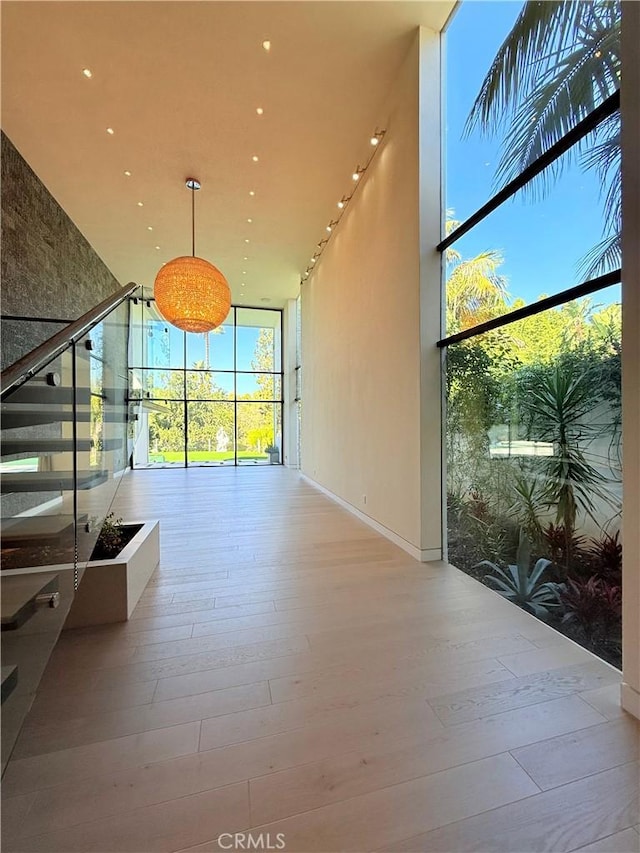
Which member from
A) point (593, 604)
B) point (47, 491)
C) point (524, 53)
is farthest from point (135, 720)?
point (524, 53)

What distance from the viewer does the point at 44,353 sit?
1833 mm

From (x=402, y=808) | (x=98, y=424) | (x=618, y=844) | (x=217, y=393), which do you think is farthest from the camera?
(x=217, y=393)

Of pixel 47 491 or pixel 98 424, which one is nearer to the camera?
pixel 47 491

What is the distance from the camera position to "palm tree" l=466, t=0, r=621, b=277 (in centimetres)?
212

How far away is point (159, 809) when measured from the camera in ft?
4.13

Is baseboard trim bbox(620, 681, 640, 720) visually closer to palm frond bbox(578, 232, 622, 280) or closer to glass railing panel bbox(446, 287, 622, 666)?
glass railing panel bbox(446, 287, 622, 666)

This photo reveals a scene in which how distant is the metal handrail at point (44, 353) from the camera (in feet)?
5.18

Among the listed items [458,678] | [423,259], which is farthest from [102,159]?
[458,678]

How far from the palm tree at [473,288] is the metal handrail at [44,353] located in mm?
2979

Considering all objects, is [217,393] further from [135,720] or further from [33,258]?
[135,720]

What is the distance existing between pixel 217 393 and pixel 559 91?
9.99 meters

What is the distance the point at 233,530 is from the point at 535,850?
3741 millimetres

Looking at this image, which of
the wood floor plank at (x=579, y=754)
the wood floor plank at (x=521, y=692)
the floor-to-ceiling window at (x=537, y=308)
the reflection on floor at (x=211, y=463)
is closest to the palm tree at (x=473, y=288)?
the floor-to-ceiling window at (x=537, y=308)

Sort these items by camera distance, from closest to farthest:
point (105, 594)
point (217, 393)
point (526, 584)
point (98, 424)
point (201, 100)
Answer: point (105, 594) < point (526, 584) < point (98, 424) < point (201, 100) < point (217, 393)
